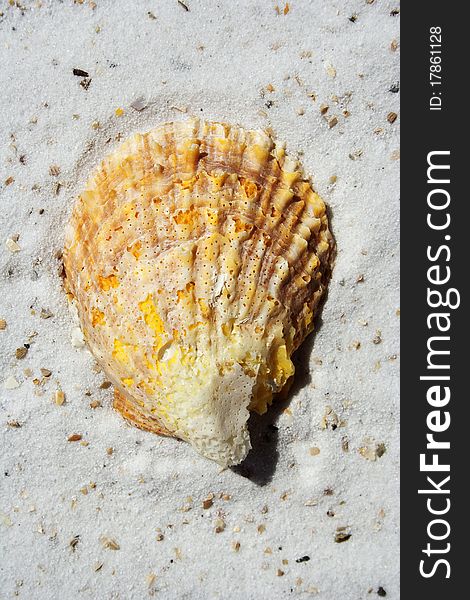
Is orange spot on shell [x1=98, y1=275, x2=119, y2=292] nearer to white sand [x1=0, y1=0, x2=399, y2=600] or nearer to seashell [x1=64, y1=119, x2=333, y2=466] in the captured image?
seashell [x1=64, y1=119, x2=333, y2=466]

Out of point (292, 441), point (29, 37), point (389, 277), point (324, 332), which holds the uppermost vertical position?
point (29, 37)

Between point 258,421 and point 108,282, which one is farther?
point 258,421

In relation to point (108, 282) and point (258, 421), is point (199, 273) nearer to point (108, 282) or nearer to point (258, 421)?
point (108, 282)

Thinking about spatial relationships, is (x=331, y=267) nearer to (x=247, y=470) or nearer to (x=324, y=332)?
(x=324, y=332)

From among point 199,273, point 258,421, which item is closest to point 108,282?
point 199,273

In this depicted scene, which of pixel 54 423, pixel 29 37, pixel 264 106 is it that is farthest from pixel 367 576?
pixel 29 37
